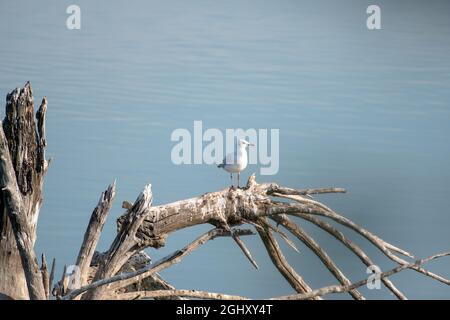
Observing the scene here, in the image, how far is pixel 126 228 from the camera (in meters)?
4.58

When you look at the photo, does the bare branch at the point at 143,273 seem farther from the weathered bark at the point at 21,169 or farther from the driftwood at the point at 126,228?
the weathered bark at the point at 21,169

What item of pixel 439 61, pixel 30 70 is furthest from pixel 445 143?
pixel 30 70

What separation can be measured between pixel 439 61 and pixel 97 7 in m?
4.52

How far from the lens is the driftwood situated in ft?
14.2

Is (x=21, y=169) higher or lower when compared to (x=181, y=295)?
higher

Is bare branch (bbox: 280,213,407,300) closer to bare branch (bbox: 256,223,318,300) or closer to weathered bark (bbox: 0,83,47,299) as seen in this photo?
bare branch (bbox: 256,223,318,300)

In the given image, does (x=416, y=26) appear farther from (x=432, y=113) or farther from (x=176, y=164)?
(x=176, y=164)

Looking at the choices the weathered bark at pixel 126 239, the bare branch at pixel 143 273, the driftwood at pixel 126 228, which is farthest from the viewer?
the weathered bark at pixel 126 239

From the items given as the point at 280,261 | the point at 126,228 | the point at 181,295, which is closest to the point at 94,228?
the point at 126,228

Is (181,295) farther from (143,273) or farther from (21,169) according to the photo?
(21,169)

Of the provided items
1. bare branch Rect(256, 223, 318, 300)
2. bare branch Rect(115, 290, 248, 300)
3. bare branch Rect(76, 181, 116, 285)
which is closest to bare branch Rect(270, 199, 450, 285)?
bare branch Rect(256, 223, 318, 300)

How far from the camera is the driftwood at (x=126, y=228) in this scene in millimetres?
4316

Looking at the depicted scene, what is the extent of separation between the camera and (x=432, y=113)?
10.0 meters

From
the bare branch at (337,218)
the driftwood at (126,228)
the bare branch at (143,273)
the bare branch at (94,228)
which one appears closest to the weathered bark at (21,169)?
the driftwood at (126,228)
